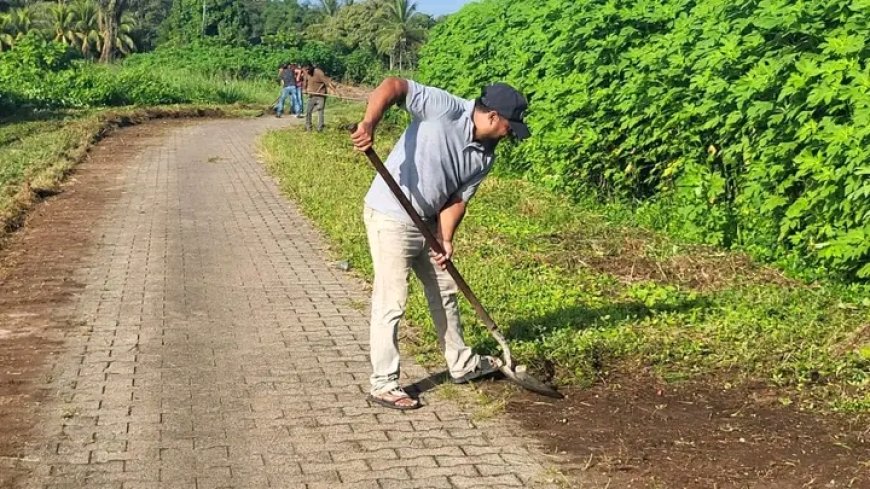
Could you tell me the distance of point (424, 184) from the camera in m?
5.69

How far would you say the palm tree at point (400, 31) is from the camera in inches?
2596

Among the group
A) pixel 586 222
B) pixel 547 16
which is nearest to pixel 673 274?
pixel 586 222

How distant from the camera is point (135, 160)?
1900 cm

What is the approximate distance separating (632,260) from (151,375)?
4.19 metres

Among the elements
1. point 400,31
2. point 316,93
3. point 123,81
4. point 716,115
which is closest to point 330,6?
point 400,31

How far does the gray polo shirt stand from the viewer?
5.60 metres

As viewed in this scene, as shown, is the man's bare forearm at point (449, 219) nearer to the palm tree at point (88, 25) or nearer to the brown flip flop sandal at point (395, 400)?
the brown flip flop sandal at point (395, 400)

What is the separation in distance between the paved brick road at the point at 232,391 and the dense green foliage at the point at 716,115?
295 cm

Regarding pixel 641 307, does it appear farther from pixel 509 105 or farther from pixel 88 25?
pixel 88 25

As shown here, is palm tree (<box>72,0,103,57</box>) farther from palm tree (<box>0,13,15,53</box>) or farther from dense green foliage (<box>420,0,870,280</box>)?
dense green foliage (<box>420,0,870,280</box>)

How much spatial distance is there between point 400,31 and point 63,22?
82.0 feet

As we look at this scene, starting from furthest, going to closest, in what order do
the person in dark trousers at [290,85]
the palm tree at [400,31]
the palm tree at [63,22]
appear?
the palm tree at [63,22], the palm tree at [400,31], the person in dark trousers at [290,85]

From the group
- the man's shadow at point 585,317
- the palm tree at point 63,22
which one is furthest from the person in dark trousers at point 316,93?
the palm tree at point 63,22

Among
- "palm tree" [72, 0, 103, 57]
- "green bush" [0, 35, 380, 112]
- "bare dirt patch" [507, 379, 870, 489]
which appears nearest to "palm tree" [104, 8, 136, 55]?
"palm tree" [72, 0, 103, 57]
